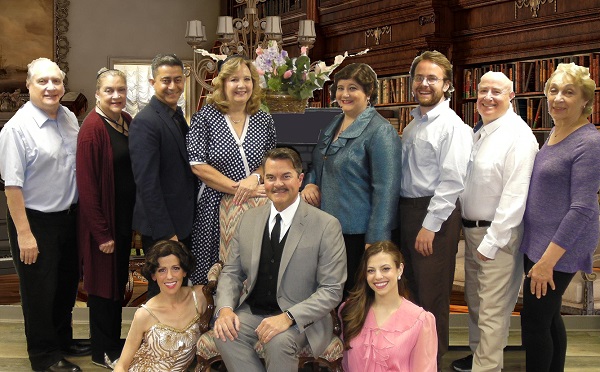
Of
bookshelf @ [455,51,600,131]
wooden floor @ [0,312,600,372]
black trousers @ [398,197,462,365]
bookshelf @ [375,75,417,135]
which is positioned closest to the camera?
black trousers @ [398,197,462,365]

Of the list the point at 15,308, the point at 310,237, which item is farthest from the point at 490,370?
the point at 15,308

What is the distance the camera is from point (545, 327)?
137 inches

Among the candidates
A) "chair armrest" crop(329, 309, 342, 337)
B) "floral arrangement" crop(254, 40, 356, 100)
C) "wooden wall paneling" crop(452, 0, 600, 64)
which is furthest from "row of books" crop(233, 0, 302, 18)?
"chair armrest" crop(329, 309, 342, 337)

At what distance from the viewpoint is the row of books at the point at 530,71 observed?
6367mm

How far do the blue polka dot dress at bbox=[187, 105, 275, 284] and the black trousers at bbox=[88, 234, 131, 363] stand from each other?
0.43m

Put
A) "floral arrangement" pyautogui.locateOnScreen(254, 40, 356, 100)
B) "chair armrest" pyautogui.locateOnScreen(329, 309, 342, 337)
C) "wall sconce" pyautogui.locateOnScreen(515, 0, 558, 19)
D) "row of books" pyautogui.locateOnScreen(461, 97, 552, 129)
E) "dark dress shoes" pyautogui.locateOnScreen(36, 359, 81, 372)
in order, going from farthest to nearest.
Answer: "row of books" pyautogui.locateOnScreen(461, 97, 552, 129), "wall sconce" pyautogui.locateOnScreen(515, 0, 558, 19), "floral arrangement" pyautogui.locateOnScreen(254, 40, 356, 100), "dark dress shoes" pyautogui.locateOnScreen(36, 359, 81, 372), "chair armrest" pyautogui.locateOnScreen(329, 309, 342, 337)

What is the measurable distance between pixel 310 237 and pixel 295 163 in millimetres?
320

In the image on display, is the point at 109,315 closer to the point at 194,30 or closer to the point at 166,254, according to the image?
the point at 166,254

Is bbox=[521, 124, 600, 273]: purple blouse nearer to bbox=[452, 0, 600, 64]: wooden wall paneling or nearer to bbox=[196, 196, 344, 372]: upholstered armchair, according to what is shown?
bbox=[196, 196, 344, 372]: upholstered armchair

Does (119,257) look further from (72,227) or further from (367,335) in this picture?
(367,335)

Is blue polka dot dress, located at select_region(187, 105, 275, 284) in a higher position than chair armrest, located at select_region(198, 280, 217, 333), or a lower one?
higher

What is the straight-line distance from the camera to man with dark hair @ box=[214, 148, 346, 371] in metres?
3.42

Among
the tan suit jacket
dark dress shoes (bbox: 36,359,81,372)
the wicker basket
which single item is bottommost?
dark dress shoes (bbox: 36,359,81,372)

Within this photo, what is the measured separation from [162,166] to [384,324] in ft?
4.18
